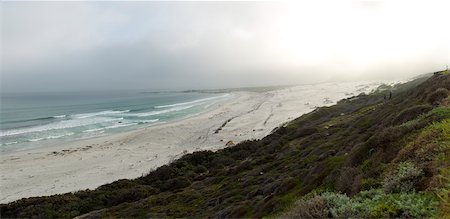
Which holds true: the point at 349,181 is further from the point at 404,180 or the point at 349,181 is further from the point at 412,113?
Result: the point at 412,113

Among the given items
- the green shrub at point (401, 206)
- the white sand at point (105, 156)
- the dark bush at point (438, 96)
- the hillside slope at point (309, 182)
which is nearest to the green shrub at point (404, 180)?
the hillside slope at point (309, 182)

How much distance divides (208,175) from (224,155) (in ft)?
19.9

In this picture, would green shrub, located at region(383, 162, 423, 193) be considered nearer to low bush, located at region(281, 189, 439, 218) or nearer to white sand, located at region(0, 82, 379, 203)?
low bush, located at region(281, 189, 439, 218)

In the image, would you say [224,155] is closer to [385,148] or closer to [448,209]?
[385,148]

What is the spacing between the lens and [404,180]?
8977mm

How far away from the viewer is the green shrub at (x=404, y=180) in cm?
862

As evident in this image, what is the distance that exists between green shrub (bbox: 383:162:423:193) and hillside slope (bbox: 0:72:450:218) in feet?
0.09

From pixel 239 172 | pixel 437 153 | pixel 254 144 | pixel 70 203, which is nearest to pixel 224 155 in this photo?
pixel 254 144

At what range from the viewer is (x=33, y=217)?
907 inches

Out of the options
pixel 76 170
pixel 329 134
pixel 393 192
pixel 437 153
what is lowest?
pixel 76 170

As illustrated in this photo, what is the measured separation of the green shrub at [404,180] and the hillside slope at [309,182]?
0.09ft

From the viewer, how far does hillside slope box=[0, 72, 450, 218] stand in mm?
8203

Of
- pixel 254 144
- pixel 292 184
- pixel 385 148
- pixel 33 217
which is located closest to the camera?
pixel 385 148

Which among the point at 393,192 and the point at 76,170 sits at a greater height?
the point at 393,192
